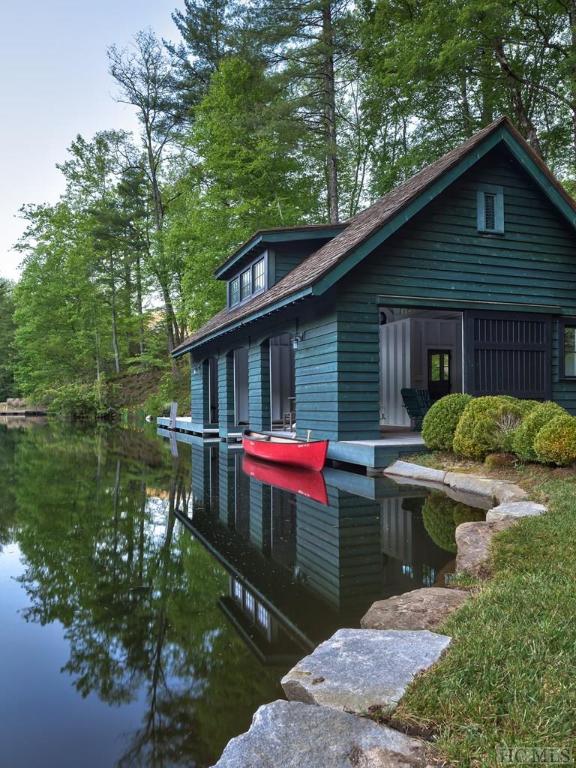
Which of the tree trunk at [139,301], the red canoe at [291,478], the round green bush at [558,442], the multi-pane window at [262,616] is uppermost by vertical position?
the tree trunk at [139,301]

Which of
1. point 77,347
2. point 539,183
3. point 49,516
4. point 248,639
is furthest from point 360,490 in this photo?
point 77,347

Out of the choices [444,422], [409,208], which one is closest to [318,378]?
[444,422]

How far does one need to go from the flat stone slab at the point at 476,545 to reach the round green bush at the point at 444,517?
0.77 feet

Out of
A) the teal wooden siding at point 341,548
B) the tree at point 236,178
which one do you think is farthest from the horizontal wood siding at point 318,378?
the tree at point 236,178

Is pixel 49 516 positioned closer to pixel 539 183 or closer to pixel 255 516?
pixel 255 516

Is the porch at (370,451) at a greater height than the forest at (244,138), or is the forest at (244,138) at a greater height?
the forest at (244,138)

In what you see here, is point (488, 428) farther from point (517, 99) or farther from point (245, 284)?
point (517, 99)

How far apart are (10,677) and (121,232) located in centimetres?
3416

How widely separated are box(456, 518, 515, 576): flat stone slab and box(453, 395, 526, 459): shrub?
143 inches

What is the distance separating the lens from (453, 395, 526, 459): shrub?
28.9 ft

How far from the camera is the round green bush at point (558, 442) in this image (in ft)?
24.7

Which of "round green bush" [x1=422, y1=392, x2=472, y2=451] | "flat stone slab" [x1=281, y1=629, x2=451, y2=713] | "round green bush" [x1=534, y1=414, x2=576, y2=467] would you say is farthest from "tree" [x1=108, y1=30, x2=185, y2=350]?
"flat stone slab" [x1=281, y1=629, x2=451, y2=713]

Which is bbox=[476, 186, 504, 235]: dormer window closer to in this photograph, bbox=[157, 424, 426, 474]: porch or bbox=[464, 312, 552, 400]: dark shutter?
bbox=[464, 312, 552, 400]: dark shutter

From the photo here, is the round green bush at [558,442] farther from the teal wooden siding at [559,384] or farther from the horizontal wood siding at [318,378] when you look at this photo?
the teal wooden siding at [559,384]
